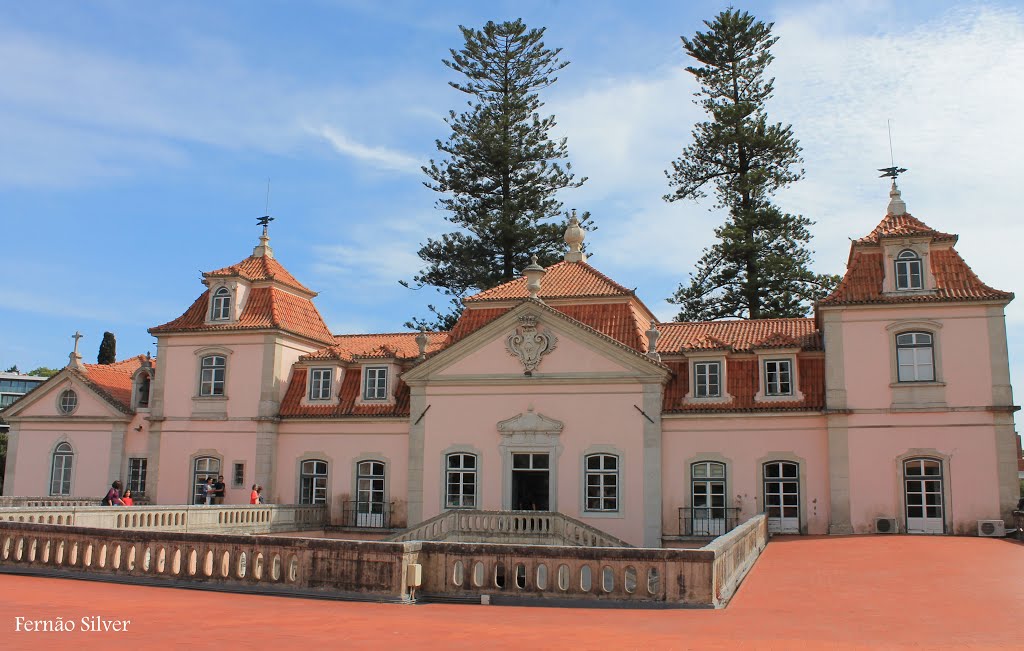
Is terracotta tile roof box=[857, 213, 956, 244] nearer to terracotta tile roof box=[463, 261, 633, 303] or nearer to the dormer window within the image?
terracotta tile roof box=[463, 261, 633, 303]

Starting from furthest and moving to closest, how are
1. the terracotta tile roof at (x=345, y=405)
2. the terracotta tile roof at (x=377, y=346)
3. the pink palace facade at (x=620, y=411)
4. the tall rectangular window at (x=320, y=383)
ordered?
the tall rectangular window at (x=320, y=383)
the terracotta tile roof at (x=377, y=346)
the terracotta tile roof at (x=345, y=405)
the pink palace facade at (x=620, y=411)

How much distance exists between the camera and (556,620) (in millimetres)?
10109

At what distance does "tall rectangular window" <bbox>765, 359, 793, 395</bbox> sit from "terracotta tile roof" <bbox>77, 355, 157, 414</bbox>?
19825 millimetres

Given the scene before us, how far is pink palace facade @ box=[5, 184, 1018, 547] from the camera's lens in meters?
24.2

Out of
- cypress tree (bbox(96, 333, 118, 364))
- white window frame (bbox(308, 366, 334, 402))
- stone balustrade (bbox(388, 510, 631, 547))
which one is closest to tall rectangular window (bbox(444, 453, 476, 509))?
stone balustrade (bbox(388, 510, 631, 547))

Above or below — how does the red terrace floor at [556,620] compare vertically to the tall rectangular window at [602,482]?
below

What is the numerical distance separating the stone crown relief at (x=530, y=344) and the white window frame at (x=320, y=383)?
6.74 m

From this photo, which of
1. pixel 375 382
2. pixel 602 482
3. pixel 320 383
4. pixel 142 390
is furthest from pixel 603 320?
pixel 142 390

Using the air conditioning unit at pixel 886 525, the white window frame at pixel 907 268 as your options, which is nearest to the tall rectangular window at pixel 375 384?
the air conditioning unit at pixel 886 525

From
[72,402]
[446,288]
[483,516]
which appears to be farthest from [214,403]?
[446,288]

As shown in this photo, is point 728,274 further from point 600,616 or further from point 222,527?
point 600,616

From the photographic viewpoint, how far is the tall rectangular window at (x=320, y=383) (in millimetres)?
29578

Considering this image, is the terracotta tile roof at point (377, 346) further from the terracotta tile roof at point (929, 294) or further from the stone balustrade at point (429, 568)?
the stone balustrade at point (429, 568)

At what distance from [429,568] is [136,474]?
2201cm
